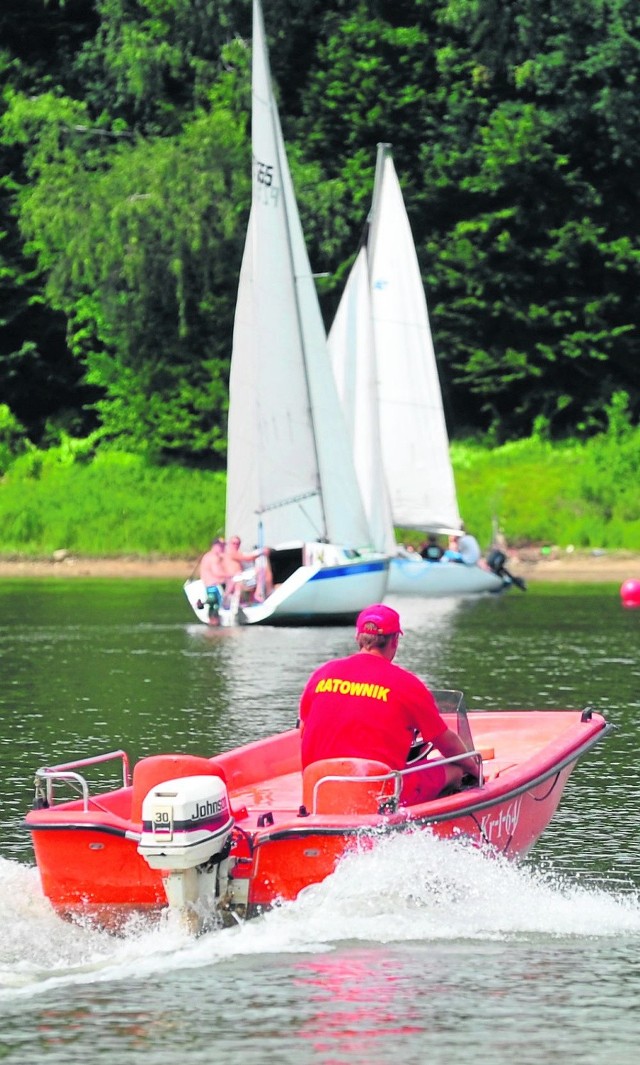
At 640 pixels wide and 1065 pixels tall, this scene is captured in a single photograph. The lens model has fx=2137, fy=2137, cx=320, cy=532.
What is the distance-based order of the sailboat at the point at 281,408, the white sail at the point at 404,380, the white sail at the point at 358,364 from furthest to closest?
the white sail at the point at 404,380 < the white sail at the point at 358,364 < the sailboat at the point at 281,408

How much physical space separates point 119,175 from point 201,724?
3383 cm

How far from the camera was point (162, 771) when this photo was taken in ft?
33.9

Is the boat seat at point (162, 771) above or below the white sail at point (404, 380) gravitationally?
below

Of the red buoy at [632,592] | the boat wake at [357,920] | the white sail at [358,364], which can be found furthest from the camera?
the white sail at [358,364]

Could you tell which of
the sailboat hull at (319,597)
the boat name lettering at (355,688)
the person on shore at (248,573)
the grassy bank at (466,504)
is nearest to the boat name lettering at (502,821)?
the boat name lettering at (355,688)

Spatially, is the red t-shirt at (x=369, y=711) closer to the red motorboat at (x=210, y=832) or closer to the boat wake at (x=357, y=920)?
the red motorboat at (x=210, y=832)

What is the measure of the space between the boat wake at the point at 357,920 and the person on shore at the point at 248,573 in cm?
2218

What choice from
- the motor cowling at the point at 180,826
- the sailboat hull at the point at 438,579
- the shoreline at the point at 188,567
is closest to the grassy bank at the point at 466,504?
the shoreline at the point at 188,567

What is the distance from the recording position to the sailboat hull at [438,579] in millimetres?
40344

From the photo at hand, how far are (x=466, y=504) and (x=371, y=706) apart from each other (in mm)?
36072

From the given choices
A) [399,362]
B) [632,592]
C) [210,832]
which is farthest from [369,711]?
[399,362]

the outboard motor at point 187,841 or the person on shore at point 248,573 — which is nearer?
the outboard motor at point 187,841

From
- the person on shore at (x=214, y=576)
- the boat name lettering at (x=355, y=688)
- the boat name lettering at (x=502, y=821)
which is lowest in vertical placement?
the person on shore at (x=214, y=576)

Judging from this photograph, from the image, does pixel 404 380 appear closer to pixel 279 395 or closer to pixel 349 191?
pixel 279 395
